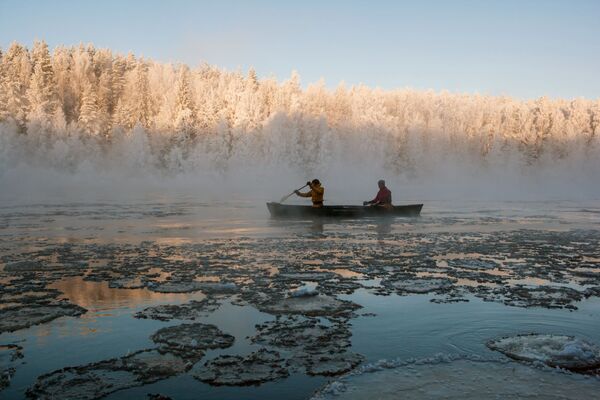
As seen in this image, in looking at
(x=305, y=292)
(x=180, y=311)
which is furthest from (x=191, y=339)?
(x=305, y=292)

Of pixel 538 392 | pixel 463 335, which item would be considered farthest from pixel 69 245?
pixel 538 392

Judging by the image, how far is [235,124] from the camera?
83750 millimetres

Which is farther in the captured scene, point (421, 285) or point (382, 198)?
point (382, 198)

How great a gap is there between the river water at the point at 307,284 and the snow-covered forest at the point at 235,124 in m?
59.1

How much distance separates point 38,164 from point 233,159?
83.7 feet

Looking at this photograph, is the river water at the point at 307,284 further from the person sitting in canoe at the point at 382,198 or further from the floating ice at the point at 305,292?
the person sitting in canoe at the point at 382,198

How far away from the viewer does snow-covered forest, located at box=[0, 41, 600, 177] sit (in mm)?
78000

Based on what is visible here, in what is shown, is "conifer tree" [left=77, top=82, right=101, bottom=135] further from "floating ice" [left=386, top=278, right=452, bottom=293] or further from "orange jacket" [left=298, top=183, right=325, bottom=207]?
"floating ice" [left=386, top=278, right=452, bottom=293]

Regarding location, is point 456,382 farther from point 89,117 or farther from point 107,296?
point 89,117

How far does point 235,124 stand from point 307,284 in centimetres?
7449

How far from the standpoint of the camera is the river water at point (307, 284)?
691 centimetres

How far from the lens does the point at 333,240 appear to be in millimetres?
18531

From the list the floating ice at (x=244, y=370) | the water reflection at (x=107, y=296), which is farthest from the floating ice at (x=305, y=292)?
the floating ice at (x=244, y=370)

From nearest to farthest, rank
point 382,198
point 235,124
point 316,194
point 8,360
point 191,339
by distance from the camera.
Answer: point 8,360 < point 191,339 < point 316,194 < point 382,198 < point 235,124
